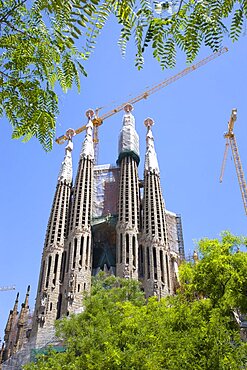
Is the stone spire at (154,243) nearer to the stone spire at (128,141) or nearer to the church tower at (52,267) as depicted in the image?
the stone spire at (128,141)

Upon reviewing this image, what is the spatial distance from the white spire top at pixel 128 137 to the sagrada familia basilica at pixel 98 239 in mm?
118

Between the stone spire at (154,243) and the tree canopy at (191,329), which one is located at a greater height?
the stone spire at (154,243)

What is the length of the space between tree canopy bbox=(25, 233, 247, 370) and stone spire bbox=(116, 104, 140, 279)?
70.0 feet

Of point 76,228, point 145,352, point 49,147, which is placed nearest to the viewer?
point 49,147

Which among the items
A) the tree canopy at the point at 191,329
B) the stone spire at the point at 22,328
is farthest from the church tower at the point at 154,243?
the tree canopy at the point at 191,329

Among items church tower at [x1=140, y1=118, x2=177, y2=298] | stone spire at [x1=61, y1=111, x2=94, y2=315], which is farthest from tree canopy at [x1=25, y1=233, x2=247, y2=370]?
church tower at [x1=140, y1=118, x2=177, y2=298]

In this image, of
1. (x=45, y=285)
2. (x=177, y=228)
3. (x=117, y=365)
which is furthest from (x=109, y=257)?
(x=117, y=365)

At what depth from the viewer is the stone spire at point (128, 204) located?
3662cm

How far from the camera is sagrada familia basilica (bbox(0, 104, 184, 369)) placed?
34.1 m

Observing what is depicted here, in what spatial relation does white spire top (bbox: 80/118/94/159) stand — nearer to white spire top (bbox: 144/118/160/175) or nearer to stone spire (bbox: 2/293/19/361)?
white spire top (bbox: 144/118/160/175)

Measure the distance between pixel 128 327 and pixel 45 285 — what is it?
77.4ft

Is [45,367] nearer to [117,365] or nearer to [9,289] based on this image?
[117,365]

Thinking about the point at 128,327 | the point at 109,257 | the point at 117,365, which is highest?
the point at 109,257

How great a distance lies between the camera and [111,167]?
161 feet
